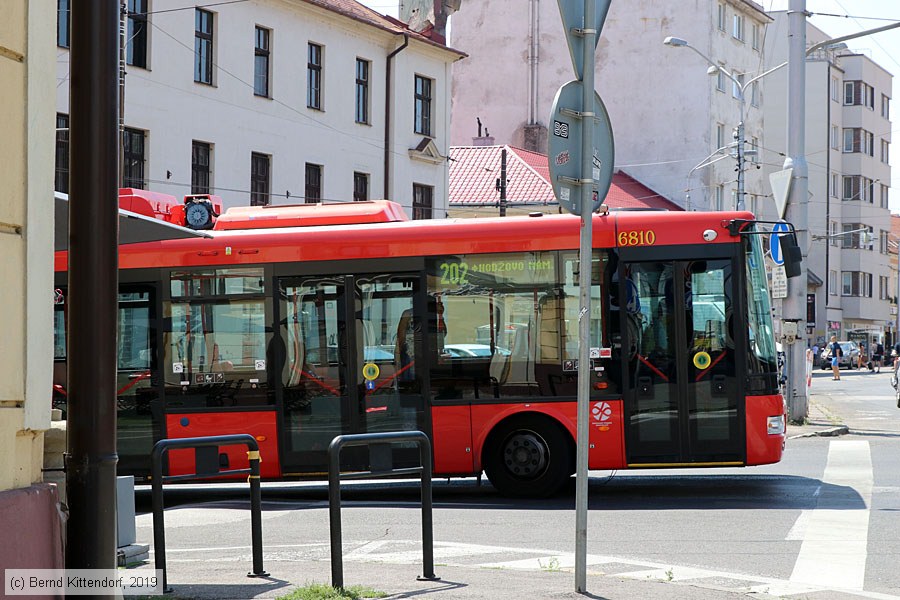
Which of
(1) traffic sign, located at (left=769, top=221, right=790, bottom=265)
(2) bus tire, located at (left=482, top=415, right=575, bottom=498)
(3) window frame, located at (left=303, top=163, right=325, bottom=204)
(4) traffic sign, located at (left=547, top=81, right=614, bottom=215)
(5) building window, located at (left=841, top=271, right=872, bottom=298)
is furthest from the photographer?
(5) building window, located at (left=841, top=271, right=872, bottom=298)

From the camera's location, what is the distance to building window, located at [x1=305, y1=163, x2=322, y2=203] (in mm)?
37531

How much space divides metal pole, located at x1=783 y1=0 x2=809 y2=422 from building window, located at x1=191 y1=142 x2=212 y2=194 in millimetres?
15490

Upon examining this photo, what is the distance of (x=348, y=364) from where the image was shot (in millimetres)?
13656

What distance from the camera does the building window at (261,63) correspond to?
35.5m

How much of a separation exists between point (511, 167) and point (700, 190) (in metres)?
12.2

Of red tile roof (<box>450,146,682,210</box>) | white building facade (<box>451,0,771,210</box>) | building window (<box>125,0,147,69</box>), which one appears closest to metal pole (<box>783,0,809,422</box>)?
building window (<box>125,0,147,69</box>)

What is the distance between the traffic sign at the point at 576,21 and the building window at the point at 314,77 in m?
30.8

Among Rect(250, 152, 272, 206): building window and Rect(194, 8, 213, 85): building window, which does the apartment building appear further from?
Rect(194, 8, 213, 85): building window

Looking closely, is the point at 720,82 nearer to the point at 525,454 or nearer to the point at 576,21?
the point at 525,454

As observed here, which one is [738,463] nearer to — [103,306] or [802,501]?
[802,501]

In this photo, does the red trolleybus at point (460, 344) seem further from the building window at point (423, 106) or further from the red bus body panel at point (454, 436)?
the building window at point (423, 106)

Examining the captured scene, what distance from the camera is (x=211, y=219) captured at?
15.4 m

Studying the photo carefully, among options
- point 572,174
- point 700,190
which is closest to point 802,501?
point 572,174

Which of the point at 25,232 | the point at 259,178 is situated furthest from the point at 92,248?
the point at 259,178
